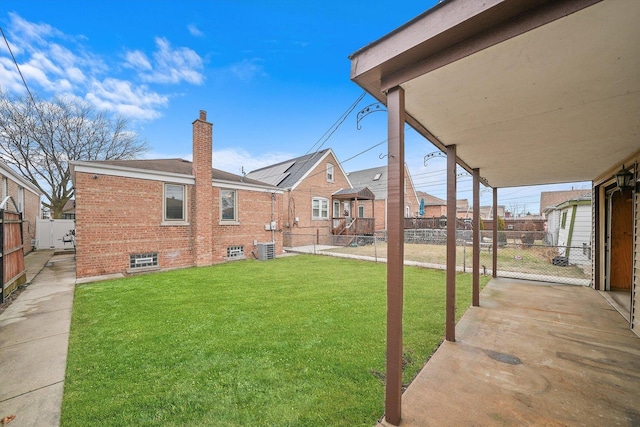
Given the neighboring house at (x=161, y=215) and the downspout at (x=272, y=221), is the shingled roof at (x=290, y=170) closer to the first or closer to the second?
the downspout at (x=272, y=221)

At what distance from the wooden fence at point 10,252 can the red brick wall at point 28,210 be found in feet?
18.3

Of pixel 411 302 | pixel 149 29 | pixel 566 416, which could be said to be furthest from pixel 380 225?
pixel 566 416

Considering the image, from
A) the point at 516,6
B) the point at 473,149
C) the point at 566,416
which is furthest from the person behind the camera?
the point at 473,149

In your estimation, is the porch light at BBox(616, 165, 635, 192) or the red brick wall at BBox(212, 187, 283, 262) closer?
the porch light at BBox(616, 165, 635, 192)

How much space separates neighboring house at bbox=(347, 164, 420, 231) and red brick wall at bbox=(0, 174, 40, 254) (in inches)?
809

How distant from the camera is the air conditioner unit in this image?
10758 millimetres

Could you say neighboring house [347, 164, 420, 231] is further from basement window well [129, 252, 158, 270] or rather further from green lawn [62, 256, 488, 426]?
green lawn [62, 256, 488, 426]

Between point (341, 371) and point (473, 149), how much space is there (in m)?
3.58

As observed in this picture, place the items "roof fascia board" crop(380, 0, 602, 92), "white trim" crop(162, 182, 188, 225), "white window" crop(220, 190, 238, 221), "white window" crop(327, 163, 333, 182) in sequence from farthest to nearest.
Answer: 1. "white window" crop(327, 163, 333, 182)
2. "white window" crop(220, 190, 238, 221)
3. "white trim" crop(162, 182, 188, 225)
4. "roof fascia board" crop(380, 0, 602, 92)

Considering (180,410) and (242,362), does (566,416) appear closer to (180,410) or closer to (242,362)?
(242,362)

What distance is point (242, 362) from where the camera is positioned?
2.84m

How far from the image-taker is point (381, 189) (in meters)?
24.2

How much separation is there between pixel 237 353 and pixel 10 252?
6.15m

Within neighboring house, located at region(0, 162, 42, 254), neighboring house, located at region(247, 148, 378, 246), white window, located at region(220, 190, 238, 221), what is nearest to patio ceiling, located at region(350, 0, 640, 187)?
white window, located at region(220, 190, 238, 221)
